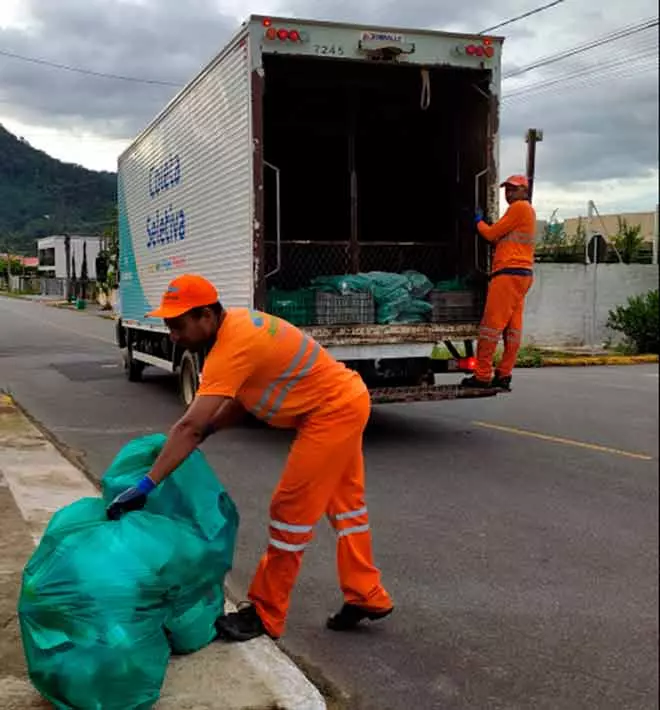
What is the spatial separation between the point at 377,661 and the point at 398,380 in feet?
15.4

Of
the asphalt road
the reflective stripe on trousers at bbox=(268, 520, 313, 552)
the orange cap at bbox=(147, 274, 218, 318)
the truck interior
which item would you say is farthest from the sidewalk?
the truck interior

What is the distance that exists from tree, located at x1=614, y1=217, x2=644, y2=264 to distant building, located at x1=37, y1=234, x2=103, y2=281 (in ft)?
132

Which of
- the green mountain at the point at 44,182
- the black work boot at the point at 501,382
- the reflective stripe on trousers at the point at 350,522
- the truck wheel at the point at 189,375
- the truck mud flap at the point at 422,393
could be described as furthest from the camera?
the green mountain at the point at 44,182

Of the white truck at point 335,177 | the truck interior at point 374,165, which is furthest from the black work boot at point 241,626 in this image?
the truck interior at point 374,165

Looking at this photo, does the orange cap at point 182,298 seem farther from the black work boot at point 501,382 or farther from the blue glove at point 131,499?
the black work boot at point 501,382

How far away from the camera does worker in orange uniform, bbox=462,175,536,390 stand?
7.72 m

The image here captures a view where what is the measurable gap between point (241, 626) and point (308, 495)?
619 mm

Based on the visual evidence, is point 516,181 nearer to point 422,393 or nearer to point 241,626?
point 422,393

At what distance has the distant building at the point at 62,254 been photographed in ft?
208

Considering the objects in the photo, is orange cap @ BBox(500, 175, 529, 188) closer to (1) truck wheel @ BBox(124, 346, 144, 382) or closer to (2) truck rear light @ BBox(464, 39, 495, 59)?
(2) truck rear light @ BBox(464, 39, 495, 59)

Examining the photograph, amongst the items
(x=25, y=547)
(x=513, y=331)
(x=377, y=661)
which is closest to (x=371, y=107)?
(x=513, y=331)

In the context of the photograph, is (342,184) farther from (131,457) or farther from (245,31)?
(131,457)

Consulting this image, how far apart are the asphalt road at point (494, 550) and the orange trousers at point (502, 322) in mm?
615

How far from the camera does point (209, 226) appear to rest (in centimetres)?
860
